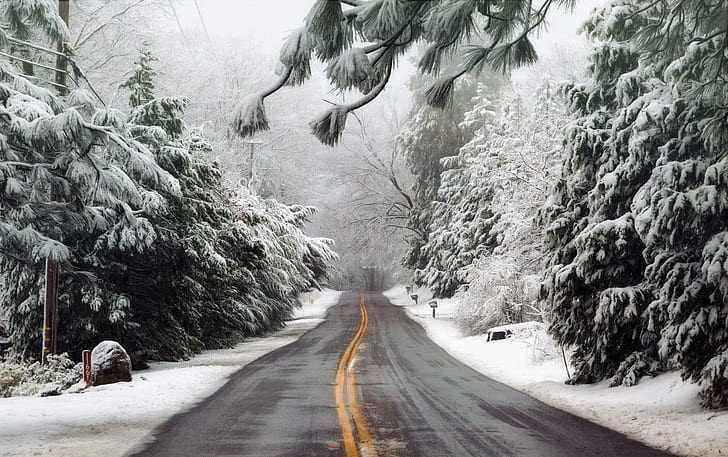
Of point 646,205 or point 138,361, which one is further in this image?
point 138,361

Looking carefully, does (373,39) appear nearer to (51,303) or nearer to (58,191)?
(58,191)

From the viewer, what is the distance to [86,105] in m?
13.5

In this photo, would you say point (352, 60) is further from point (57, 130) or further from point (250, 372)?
point (250, 372)

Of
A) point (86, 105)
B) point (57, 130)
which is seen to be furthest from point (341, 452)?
point (86, 105)

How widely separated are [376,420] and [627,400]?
166 inches

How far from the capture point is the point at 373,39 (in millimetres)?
5543

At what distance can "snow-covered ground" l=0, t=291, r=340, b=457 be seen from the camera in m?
7.27

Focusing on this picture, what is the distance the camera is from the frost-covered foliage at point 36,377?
13.6 m

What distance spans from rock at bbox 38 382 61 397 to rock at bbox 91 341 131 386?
67cm

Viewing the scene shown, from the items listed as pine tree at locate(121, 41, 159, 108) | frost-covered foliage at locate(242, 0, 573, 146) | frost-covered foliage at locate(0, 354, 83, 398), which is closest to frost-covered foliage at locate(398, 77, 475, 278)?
pine tree at locate(121, 41, 159, 108)

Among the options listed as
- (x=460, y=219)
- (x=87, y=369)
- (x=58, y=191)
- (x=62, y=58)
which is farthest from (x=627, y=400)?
(x=460, y=219)

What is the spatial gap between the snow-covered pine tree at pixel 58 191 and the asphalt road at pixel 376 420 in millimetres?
4231

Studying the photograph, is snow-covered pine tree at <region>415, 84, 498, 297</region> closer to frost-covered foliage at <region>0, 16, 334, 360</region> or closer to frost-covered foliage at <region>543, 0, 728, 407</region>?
frost-covered foliage at <region>0, 16, 334, 360</region>

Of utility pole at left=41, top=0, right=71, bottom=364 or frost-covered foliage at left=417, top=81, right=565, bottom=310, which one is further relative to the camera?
frost-covered foliage at left=417, top=81, right=565, bottom=310
